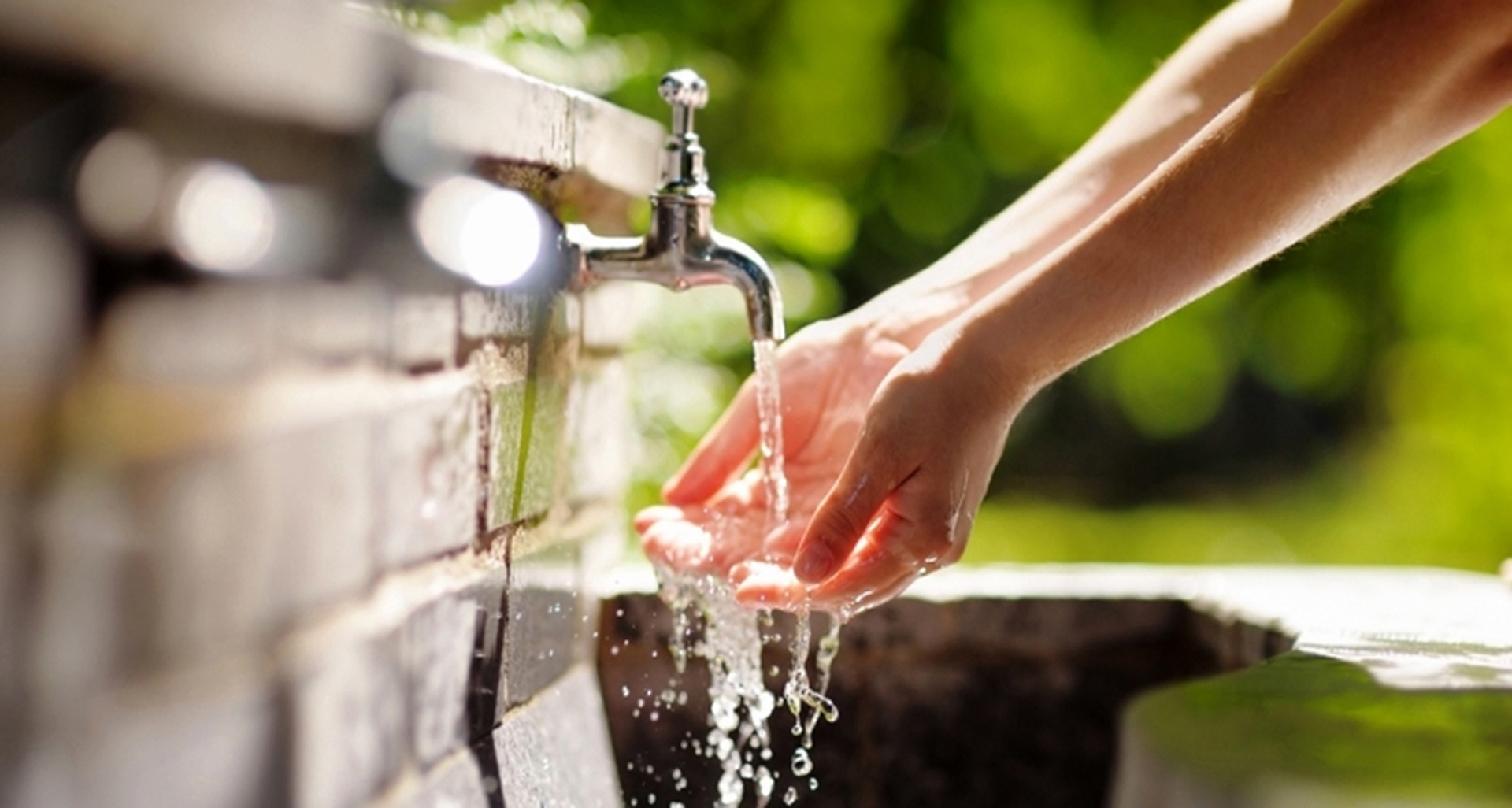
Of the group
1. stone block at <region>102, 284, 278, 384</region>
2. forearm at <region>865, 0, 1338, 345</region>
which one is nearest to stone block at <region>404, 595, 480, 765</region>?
stone block at <region>102, 284, 278, 384</region>

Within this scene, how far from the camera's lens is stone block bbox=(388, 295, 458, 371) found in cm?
110

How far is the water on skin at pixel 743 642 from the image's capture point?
156 cm

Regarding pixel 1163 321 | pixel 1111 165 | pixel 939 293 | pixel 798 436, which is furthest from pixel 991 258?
pixel 1163 321

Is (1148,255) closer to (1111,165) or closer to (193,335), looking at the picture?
(1111,165)

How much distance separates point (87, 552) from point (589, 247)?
0.87 metres

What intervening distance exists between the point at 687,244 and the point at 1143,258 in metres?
0.45

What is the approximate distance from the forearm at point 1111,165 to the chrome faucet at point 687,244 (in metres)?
→ 0.27

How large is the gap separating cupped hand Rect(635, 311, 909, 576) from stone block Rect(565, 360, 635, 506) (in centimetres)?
13

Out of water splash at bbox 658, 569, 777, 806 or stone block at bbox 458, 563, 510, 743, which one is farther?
water splash at bbox 658, 569, 777, 806

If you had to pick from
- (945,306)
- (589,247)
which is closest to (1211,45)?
(945,306)

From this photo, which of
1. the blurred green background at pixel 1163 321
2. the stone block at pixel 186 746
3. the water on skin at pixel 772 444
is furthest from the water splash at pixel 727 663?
the blurred green background at pixel 1163 321

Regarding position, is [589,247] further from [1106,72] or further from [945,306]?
[1106,72]

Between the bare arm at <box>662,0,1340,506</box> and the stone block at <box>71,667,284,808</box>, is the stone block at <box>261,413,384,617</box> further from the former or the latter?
the bare arm at <box>662,0,1340,506</box>

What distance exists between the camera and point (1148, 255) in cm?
130
